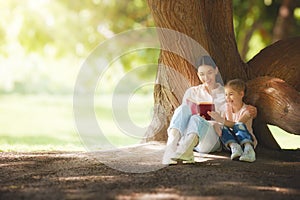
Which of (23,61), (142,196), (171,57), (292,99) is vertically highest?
(23,61)

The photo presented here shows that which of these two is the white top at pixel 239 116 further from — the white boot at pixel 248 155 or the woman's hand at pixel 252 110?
the white boot at pixel 248 155

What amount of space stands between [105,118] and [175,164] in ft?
45.4

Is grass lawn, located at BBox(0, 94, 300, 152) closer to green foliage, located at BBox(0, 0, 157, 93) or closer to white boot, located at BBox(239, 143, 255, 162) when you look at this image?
green foliage, located at BBox(0, 0, 157, 93)

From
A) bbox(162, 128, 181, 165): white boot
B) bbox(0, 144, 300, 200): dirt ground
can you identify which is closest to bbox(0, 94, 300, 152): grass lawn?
bbox(0, 144, 300, 200): dirt ground

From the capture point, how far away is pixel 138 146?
7.21 m

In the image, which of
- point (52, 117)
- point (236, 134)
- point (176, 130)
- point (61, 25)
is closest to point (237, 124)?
point (236, 134)

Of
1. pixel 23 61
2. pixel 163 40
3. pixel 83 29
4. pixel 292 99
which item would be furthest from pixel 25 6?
pixel 292 99

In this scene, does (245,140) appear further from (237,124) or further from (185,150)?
(185,150)

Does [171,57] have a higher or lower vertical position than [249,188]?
higher

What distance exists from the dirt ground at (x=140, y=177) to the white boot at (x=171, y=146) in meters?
0.09

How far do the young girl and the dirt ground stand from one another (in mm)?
142

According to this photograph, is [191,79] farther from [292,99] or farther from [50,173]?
[50,173]

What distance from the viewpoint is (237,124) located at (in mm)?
6328

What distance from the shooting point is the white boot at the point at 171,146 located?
228 inches
